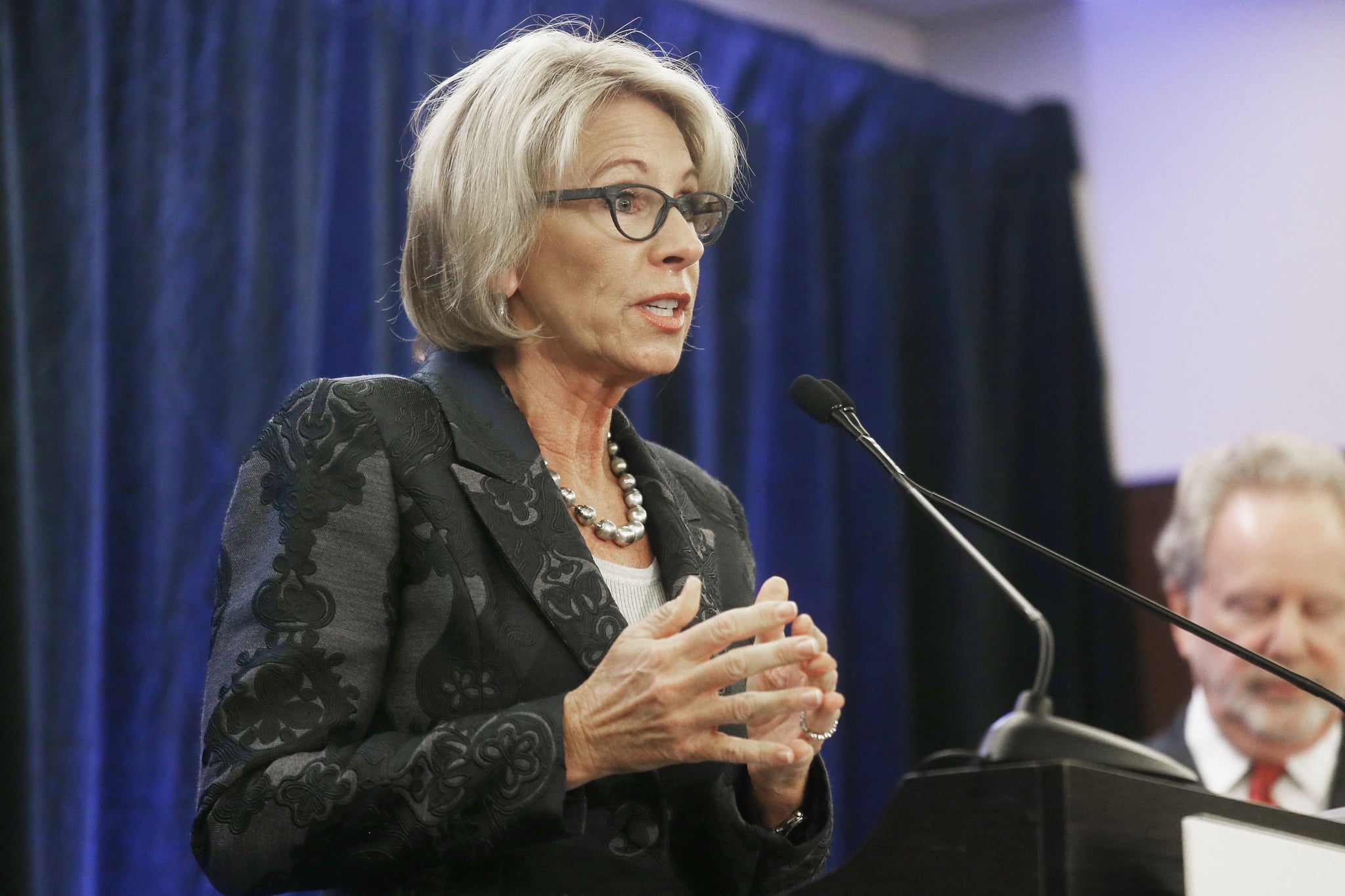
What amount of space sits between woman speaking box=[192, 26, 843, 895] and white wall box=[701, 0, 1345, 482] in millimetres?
2738

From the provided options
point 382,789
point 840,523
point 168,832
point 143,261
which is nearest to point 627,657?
point 382,789

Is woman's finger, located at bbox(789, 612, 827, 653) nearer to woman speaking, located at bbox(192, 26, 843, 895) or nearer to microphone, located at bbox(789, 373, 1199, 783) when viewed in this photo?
woman speaking, located at bbox(192, 26, 843, 895)

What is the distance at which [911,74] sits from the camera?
15.0ft

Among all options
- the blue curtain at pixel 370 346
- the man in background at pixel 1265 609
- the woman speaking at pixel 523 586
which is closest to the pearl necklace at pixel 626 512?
the woman speaking at pixel 523 586

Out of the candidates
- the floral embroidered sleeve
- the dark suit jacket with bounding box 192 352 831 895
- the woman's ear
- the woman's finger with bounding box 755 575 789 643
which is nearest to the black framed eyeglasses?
the woman's ear

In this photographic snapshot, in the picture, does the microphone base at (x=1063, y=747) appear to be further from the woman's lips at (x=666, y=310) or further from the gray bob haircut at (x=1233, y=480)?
the gray bob haircut at (x=1233, y=480)

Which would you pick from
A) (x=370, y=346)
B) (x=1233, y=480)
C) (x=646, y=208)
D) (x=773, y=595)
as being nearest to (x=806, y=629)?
(x=773, y=595)

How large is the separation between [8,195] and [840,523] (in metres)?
2.39

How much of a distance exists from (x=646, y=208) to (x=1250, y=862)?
1.06 m

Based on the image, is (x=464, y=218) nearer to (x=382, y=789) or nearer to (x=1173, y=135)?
(x=382, y=789)

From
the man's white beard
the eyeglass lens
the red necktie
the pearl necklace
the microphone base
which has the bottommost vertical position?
the red necktie

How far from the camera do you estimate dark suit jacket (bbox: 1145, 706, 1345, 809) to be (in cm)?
315

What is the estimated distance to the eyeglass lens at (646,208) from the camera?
1839 mm

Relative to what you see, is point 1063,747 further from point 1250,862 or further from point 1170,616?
point 1170,616
